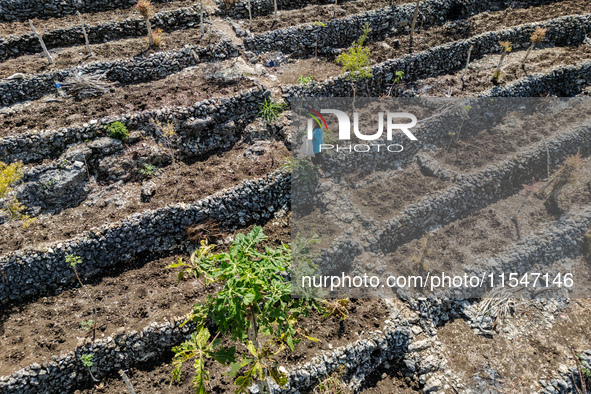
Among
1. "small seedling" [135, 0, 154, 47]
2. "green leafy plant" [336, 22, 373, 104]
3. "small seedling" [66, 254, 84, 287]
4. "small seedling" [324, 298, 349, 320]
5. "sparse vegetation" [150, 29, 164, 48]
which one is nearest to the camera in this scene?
"small seedling" [324, 298, 349, 320]

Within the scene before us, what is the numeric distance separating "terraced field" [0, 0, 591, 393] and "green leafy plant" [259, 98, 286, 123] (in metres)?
0.27

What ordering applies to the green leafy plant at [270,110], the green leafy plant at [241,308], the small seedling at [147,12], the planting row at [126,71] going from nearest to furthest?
the green leafy plant at [241,308], the planting row at [126,71], the green leafy plant at [270,110], the small seedling at [147,12]

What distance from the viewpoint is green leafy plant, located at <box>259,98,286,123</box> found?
39.8 feet

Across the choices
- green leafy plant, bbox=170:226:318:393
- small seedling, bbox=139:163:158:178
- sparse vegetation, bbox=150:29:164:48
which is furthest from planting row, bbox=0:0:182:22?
green leafy plant, bbox=170:226:318:393

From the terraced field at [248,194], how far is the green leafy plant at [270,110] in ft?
0.89

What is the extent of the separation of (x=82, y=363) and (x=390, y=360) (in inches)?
264

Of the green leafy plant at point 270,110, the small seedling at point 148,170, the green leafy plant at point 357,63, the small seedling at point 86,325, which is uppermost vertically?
the green leafy plant at point 357,63

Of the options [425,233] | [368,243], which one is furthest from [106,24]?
[425,233]

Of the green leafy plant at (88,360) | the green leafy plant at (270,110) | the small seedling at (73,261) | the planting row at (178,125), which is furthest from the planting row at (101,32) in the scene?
the green leafy plant at (88,360)

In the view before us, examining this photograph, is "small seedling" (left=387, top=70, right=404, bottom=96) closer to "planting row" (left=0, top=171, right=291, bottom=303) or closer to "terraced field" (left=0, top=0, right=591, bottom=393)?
"terraced field" (left=0, top=0, right=591, bottom=393)

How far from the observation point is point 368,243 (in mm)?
9719

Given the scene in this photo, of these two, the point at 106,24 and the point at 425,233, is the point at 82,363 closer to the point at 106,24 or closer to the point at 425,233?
the point at 425,233

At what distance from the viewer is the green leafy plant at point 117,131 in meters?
Result: 10.7

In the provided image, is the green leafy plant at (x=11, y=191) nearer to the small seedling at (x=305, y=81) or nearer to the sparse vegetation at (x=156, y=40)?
the sparse vegetation at (x=156, y=40)
